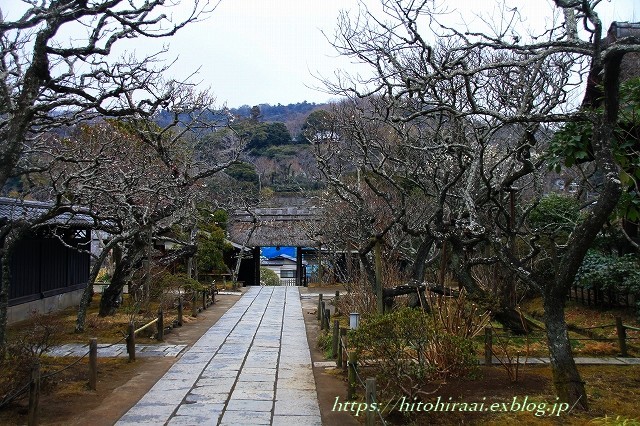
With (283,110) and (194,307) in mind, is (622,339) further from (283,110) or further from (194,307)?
(283,110)

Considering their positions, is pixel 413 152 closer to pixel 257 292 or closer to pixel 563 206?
pixel 563 206

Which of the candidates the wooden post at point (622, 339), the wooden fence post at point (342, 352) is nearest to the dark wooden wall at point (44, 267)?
the wooden fence post at point (342, 352)

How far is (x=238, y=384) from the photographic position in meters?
8.05

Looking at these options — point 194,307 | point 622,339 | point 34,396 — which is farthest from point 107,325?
point 622,339

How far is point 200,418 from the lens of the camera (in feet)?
21.1

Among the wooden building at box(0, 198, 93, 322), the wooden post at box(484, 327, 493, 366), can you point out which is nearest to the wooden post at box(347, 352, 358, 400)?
the wooden post at box(484, 327, 493, 366)

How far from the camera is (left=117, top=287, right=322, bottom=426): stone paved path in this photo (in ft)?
21.4

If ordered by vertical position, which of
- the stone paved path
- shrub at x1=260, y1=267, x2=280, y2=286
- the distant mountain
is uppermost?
the distant mountain

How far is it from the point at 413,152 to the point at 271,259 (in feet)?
→ 108

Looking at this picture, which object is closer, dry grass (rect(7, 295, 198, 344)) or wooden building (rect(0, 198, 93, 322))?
dry grass (rect(7, 295, 198, 344))

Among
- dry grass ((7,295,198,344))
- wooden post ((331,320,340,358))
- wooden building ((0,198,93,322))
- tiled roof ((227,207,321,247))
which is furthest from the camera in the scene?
tiled roof ((227,207,321,247))

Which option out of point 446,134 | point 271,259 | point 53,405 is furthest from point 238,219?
point 53,405

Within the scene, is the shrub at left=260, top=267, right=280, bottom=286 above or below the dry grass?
below

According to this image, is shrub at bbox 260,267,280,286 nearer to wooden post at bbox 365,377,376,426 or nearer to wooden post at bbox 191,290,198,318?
wooden post at bbox 191,290,198,318
